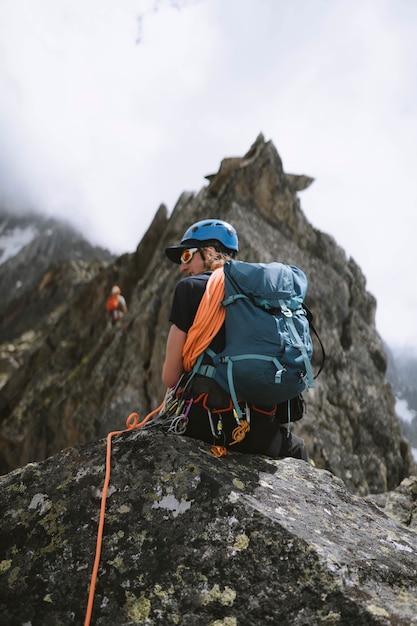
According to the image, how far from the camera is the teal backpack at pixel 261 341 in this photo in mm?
4582

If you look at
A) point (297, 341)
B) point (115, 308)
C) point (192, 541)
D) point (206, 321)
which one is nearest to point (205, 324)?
point (206, 321)

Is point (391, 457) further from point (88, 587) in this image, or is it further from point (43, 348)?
point (43, 348)

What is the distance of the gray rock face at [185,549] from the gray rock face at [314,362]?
13156mm

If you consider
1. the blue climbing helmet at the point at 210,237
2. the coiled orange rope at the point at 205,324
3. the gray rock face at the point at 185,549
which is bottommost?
the gray rock face at the point at 185,549

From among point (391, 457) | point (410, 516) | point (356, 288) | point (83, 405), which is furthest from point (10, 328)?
point (410, 516)

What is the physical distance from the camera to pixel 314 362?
20016 mm

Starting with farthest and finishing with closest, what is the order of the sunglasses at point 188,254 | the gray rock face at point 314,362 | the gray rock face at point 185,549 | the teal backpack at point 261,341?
the gray rock face at point 314,362
the sunglasses at point 188,254
the teal backpack at point 261,341
the gray rock face at point 185,549

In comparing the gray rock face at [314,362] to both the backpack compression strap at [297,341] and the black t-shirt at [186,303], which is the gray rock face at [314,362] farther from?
the black t-shirt at [186,303]

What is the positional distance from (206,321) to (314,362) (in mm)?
15939

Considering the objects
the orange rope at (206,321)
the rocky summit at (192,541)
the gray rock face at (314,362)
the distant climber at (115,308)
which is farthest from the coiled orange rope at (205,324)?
the distant climber at (115,308)

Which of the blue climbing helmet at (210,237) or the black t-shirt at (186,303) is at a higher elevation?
the blue climbing helmet at (210,237)

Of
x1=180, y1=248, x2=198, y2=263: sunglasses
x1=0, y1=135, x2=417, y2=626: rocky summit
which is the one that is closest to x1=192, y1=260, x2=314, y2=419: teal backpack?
x1=0, y1=135, x2=417, y2=626: rocky summit

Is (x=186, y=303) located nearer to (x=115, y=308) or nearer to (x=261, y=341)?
(x=261, y=341)

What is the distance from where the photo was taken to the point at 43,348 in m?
36.0
